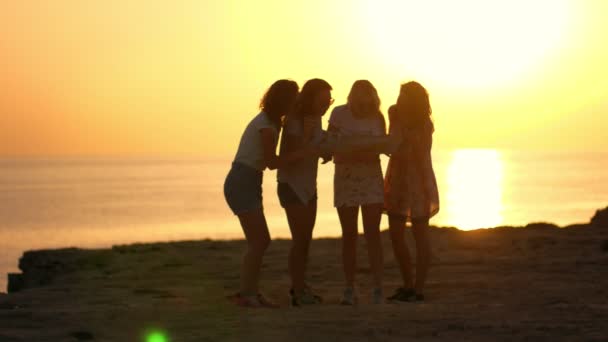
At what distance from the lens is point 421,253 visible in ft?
31.6

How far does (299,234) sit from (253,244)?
0.46 m

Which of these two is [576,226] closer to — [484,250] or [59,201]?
[484,250]

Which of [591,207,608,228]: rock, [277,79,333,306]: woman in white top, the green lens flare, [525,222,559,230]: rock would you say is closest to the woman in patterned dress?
[277,79,333,306]: woman in white top

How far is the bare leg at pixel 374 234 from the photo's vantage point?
30.6 ft

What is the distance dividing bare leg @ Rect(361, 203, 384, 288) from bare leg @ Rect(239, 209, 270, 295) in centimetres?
92

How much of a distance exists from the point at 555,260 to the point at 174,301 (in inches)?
182

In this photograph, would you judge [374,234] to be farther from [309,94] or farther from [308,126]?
[309,94]

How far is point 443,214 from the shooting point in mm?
71562

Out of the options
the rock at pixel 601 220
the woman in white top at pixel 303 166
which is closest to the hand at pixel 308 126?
the woman in white top at pixel 303 166

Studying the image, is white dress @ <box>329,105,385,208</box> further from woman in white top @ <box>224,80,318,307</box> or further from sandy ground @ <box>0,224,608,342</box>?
sandy ground @ <box>0,224,608,342</box>

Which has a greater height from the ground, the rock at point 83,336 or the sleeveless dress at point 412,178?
the sleeveless dress at point 412,178

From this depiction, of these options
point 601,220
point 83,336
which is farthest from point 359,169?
point 601,220

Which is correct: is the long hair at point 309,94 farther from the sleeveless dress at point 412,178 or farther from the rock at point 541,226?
the rock at point 541,226

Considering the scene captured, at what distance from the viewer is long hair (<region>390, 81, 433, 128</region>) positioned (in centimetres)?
927
